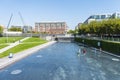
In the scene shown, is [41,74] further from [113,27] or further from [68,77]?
[113,27]

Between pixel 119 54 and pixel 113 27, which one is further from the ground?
pixel 113 27

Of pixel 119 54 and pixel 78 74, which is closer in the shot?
→ pixel 78 74

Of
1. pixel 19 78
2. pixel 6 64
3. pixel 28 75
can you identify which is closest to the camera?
pixel 19 78

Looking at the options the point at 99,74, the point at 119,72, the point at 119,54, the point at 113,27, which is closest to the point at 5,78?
the point at 99,74

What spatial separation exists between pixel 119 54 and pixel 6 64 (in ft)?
74.6

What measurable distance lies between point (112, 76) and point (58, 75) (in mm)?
6260

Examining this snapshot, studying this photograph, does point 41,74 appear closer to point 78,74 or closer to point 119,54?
point 78,74

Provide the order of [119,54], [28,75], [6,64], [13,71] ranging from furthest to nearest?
[119,54] → [6,64] → [13,71] → [28,75]

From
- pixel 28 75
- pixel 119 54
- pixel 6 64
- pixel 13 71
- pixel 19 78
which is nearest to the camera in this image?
pixel 19 78

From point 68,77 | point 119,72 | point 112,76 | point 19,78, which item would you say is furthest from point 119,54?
point 19,78

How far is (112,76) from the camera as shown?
79.9 ft

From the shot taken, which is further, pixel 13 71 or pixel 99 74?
pixel 13 71

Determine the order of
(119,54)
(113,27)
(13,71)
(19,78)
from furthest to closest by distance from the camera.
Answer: (113,27) → (119,54) → (13,71) → (19,78)

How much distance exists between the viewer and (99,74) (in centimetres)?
2555
